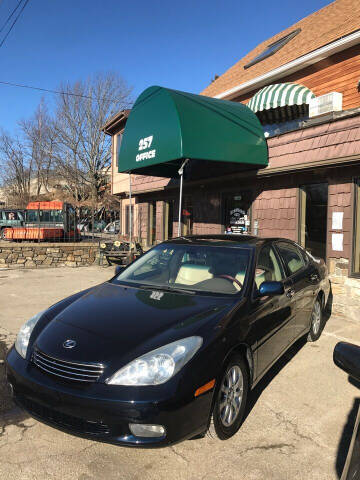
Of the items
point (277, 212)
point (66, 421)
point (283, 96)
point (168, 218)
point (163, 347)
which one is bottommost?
point (66, 421)

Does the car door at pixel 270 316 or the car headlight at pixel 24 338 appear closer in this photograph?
the car headlight at pixel 24 338

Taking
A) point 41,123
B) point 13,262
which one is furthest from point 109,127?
point 41,123

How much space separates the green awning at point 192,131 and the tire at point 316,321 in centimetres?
333

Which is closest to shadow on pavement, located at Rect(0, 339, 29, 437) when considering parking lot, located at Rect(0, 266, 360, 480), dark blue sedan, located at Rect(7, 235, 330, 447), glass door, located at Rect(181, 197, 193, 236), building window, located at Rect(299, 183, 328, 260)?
parking lot, located at Rect(0, 266, 360, 480)

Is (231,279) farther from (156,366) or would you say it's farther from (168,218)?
(168,218)

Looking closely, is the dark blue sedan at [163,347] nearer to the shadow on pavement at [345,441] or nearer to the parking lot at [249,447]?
the parking lot at [249,447]

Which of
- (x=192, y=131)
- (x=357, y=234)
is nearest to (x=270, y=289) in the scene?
(x=357, y=234)

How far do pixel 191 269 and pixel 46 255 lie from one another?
9728 millimetres

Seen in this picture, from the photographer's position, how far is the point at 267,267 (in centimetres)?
368

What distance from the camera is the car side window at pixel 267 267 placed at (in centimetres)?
348

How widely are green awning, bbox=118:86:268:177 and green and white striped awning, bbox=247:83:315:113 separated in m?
0.94

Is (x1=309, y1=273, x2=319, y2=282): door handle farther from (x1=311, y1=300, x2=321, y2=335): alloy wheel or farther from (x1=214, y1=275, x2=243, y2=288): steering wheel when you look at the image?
(x1=214, y1=275, x2=243, y2=288): steering wheel

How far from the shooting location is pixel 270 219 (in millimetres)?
7812

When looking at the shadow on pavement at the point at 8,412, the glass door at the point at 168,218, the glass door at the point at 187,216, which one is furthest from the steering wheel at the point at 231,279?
the glass door at the point at 168,218
